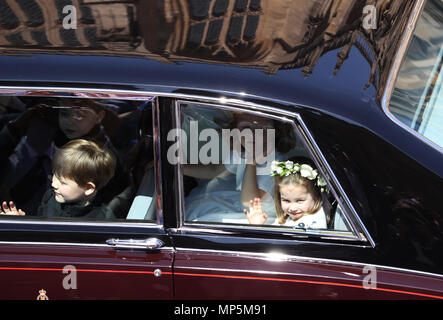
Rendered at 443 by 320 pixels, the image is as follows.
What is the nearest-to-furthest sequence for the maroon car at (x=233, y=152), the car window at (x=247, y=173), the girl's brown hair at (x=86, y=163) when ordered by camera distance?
1. the maroon car at (x=233, y=152)
2. the car window at (x=247, y=173)
3. the girl's brown hair at (x=86, y=163)

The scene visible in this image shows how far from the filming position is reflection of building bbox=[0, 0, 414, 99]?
242 centimetres

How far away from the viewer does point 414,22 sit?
8.82ft

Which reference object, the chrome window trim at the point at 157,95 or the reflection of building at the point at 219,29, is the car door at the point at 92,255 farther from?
the reflection of building at the point at 219,29

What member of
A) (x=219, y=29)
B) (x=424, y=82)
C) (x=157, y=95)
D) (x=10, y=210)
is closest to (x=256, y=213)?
(x=157, y=95)

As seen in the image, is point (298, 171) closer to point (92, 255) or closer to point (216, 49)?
point (216, 49)

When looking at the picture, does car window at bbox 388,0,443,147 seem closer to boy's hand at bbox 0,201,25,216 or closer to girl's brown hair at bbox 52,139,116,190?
girl's brown hair at bbox 52,139,116,190

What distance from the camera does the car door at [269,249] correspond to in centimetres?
224

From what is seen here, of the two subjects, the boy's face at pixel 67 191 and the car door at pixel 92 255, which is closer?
the car door at pixel 92 255

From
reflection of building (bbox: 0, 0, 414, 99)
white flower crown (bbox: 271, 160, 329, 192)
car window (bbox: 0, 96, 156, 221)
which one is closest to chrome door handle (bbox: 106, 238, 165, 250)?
car window (bbox: 0, 96, 156, 221)

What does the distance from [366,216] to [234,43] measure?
2.74 feet

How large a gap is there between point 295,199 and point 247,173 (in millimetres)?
213

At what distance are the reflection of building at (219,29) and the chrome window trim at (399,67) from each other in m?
0.03

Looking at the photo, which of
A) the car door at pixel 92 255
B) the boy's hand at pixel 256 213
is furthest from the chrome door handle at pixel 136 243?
the boy's hand at pixel 256 213
